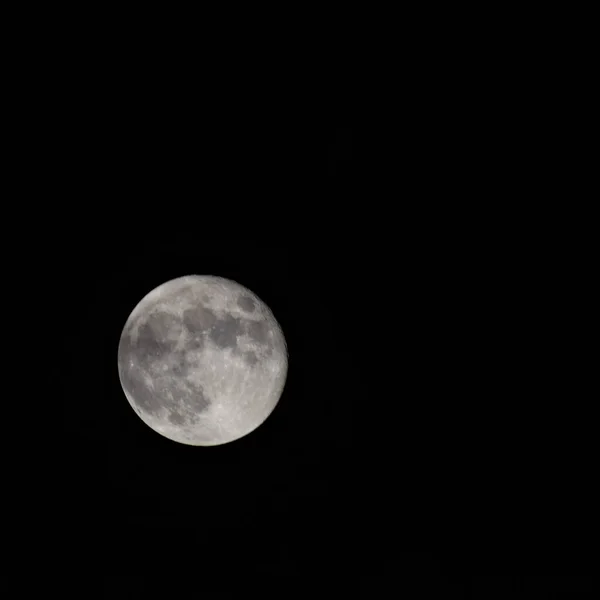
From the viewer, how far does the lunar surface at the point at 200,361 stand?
A: 144 inches

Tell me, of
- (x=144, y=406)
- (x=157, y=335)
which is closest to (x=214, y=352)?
(x=157, y=335)

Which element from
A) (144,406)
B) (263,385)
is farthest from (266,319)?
(144,406)

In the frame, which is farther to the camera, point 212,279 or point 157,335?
point 212,279

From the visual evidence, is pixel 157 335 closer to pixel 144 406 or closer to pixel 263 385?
pixel 144 406

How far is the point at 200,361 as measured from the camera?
3.64 m

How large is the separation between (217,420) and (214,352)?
0.49 meters

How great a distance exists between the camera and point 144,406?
388 cm

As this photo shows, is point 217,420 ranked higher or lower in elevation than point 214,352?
lower

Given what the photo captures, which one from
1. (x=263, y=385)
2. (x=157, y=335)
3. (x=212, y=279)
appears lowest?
(x=263, y=385)

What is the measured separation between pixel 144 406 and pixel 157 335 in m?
0.55

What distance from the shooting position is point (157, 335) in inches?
147

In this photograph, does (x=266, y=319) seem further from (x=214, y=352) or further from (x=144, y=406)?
(x=144, y=406)

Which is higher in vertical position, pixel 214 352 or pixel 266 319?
pixel 266 319

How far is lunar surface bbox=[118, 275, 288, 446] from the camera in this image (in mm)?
3670
